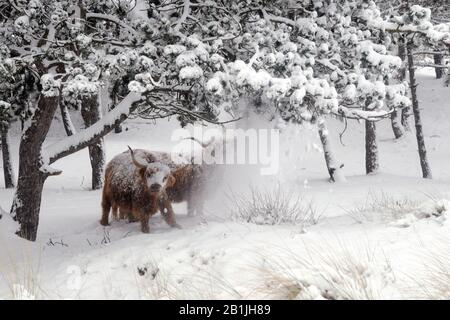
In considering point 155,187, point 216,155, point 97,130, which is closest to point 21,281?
point 155,187

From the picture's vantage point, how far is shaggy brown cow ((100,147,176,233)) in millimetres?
8273

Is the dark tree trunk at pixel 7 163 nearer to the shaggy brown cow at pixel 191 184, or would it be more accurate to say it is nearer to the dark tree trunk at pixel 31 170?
the dark tree trunk at pixel 31 170

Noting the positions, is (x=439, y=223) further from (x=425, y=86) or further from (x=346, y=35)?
(x=425, y=86)

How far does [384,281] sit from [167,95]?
6.26m

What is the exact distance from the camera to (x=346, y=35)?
7207mm

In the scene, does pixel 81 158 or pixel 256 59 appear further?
pixel 81 158

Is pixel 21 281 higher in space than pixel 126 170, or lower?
lower

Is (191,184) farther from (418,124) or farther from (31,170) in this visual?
(418,124)

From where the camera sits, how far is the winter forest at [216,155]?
15.5 feet

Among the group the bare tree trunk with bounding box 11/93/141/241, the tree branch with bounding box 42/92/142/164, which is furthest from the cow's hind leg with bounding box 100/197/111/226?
the tree branch with bounding box 42/92/142/164

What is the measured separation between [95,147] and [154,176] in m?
9.18

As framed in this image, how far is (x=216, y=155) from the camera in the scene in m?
9.95

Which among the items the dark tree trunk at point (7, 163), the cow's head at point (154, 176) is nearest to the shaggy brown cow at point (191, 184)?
the cow's head at point (154, 176)

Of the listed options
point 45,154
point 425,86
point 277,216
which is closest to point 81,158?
point 45,154
